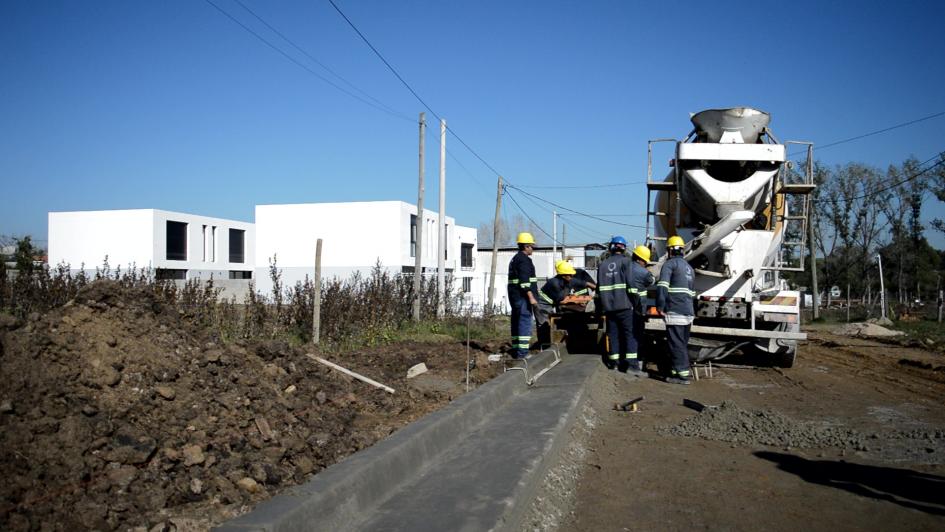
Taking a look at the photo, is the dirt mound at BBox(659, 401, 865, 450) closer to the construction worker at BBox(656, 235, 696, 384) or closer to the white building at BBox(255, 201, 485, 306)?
the construction worker at BBox(656, 235, 696, 384)

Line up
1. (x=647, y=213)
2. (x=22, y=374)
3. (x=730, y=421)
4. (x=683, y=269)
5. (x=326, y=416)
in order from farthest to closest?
(x=647, y=213) < (x=683, y=269) < (x=730, y=421) < (x=326, y=416) < (x=22, y=374)

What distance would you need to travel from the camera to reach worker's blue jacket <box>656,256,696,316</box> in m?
10.1

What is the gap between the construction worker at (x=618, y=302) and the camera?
34.3 feet

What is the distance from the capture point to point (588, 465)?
5949 mm

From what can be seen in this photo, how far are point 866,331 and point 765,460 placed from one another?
19.8 metres

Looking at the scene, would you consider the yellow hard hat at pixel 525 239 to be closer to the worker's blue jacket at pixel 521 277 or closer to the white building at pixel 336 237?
the worker's blue jacket at pixel 521 277

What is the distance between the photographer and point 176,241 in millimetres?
49938

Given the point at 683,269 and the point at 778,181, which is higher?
the point at 778,181

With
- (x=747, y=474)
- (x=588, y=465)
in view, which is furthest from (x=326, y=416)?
(x=747, y=474)

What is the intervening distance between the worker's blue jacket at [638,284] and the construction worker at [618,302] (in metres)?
0.07

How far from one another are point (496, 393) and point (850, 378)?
6.57 m

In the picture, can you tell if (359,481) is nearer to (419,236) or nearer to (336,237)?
(419,236)

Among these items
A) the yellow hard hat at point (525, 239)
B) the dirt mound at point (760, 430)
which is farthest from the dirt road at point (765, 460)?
the yellow hard hat at point (525, 239)

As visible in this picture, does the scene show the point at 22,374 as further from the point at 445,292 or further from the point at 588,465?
the point at 445,292
